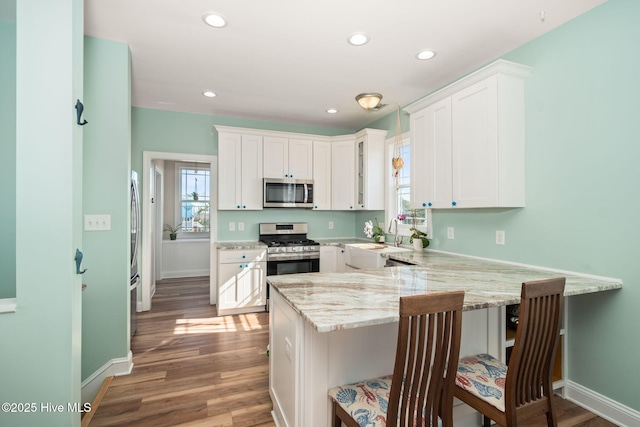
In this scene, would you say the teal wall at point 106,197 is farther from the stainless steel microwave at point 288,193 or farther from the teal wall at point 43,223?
the stainless steel microwave at point 288,193

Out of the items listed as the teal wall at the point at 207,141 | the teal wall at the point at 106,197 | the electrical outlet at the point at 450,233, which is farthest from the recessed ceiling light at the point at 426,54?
the teal wall at the point at 106,197

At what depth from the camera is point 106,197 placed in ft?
7.92

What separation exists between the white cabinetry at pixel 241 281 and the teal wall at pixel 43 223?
95.7 inches

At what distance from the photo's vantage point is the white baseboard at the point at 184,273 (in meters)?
6.09

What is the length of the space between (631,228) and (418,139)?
1.78 meters

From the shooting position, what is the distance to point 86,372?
230 centimetres

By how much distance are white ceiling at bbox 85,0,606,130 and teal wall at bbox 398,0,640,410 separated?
0.26 meters

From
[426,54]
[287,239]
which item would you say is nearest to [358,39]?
[426,54]

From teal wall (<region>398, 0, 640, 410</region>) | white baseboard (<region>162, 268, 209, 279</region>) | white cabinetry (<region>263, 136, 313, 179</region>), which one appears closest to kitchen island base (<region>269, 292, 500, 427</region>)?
teal wall (<region>398, 0, 640, 410</region>)

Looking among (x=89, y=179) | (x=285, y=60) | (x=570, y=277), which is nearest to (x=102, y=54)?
(x=89, y=179)

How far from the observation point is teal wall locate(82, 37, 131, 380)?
7.77ft

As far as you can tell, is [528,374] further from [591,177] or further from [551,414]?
[591,177]

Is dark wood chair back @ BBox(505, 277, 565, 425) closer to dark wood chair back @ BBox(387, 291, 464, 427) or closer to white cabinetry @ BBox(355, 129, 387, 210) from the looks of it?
dark wood chair back @ BBox(387, 291, 464, 427)

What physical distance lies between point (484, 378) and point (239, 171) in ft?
11.8
